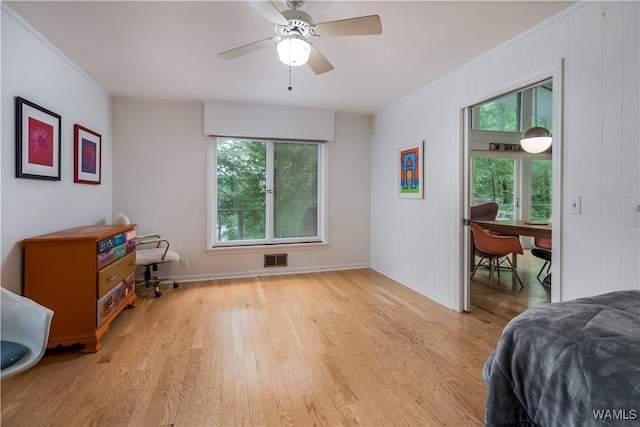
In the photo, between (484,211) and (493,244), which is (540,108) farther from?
(493,244)

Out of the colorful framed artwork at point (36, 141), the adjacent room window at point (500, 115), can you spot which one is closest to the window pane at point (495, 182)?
the adjacent room window at point (500, 115)

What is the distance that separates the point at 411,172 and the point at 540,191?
428cm

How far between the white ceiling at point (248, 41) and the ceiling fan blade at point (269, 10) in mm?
257

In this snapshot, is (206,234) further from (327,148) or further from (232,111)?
(327,148)

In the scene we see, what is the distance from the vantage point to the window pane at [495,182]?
6.02 m

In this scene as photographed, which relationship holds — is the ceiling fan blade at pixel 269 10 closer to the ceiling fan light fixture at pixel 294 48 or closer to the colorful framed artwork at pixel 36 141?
the ceiling fan light fixture at pixel 294 48

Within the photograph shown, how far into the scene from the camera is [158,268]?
13.4ft

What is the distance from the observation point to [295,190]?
4699 mm

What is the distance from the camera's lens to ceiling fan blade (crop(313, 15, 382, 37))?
177 centimetres

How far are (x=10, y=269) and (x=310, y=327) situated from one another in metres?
2.21

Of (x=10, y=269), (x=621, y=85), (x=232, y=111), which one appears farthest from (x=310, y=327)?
(x=232, y=111)

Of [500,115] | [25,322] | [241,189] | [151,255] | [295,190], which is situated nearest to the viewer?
[25,322]

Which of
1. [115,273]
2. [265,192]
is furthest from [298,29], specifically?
[265,192]

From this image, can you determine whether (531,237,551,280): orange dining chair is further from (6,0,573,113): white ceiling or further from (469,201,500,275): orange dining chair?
(6,0,573,113): white ceiling
